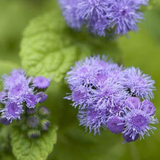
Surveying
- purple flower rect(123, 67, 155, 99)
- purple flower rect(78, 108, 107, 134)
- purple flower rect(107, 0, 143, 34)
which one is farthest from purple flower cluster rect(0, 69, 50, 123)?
purple flower rect(107, 0, 143, 34)

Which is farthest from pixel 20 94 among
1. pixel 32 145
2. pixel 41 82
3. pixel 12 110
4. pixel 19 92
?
pixel 32 145

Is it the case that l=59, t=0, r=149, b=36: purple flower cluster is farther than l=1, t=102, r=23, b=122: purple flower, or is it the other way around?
l=59, t=0, r=149, b=36: purple flower cluster

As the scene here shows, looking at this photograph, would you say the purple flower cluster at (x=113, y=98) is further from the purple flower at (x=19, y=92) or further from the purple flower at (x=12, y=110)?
the purple flower at (x=12, y=110)

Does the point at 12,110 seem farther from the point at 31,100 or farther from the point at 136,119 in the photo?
Result: the point at 136,119

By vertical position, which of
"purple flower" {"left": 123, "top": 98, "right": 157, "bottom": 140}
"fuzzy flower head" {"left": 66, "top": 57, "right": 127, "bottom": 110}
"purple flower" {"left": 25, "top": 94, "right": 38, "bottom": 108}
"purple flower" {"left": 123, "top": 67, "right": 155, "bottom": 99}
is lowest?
"purple flower" {"left": 25, "top": 94, "right": 38, "bottom": 108}

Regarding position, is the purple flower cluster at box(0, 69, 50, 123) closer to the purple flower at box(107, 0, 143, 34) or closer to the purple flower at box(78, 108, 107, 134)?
the purple flower at box(78, 108, 107, 134)

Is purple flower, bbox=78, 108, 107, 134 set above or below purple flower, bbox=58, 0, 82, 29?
below

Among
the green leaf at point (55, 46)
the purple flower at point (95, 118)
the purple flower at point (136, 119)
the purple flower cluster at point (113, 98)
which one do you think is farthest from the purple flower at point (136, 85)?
the green leaf at point (55, 46)
